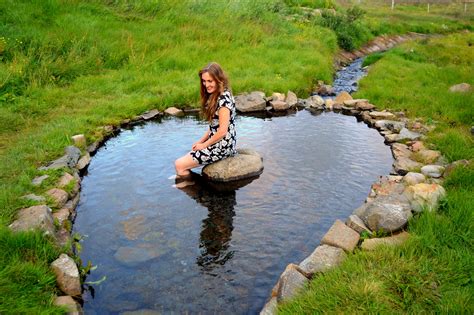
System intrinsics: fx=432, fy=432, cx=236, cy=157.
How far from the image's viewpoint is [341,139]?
10.1 m

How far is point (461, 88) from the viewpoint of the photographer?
12367mm

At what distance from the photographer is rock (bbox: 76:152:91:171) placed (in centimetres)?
843

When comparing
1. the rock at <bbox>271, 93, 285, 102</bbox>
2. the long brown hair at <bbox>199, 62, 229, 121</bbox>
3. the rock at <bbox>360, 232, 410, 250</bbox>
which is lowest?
the rock at <bbox>360, 232, 410, 250</bbox>

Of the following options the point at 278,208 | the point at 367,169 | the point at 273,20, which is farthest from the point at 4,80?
the point at 273,20

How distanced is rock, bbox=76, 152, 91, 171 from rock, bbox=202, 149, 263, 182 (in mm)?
2394

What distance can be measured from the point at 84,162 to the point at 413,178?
615 cm

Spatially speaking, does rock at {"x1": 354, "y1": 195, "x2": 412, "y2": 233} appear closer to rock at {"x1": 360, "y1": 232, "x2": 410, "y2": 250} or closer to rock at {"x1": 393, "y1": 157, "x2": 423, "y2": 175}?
rock at {"x1": 360, "y1": 232, "x2": 410, "y2": 250}

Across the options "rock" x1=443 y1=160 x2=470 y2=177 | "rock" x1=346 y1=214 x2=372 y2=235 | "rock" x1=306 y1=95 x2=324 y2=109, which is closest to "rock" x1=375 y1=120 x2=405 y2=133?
"rock" x1=306 y1=95 x2=324 y2=109

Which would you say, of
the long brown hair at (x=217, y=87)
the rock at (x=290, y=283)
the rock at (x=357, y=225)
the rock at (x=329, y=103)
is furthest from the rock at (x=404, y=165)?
the rock at (x=329, y=103)

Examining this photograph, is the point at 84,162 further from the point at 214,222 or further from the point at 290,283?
the point at 290,283

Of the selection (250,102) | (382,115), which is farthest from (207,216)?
(382,115)

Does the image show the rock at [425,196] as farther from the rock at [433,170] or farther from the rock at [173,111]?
the rock at [173,111]

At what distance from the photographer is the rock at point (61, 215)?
244 inches

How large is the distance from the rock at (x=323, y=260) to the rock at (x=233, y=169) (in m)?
3.01
